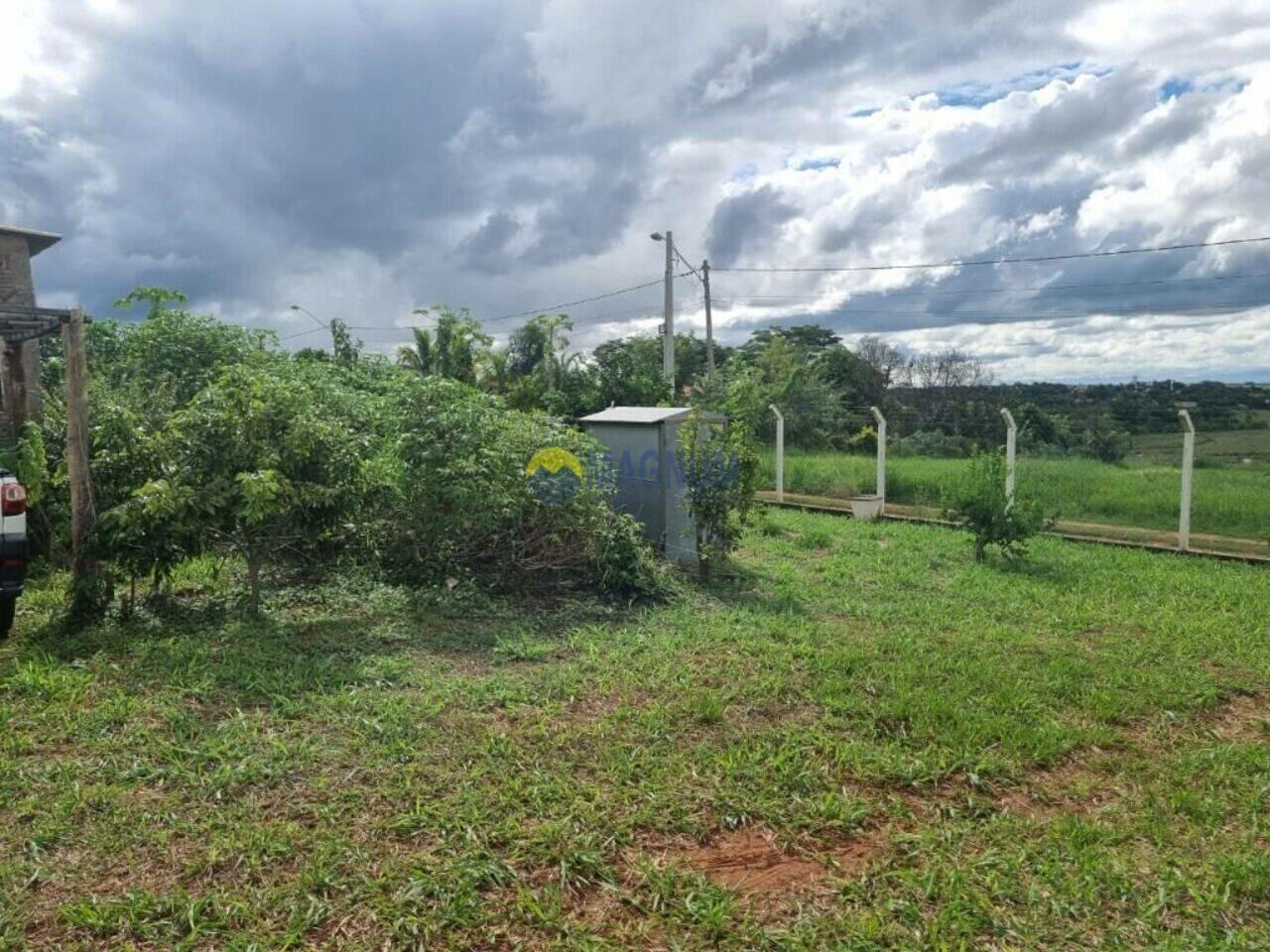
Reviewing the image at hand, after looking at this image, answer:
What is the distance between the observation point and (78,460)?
5.07 metres

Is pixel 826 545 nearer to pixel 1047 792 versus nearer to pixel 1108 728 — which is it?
pixel 1108 728

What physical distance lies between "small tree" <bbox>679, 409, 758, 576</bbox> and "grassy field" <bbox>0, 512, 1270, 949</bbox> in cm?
156

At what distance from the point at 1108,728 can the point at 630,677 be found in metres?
2.34

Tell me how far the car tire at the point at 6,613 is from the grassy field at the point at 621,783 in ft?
0.31

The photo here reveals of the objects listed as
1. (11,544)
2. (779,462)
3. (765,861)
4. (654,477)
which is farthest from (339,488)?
(779,462)

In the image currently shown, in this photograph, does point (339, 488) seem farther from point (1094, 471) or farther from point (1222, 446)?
point (1222, 446)

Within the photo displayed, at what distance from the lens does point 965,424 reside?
507 inches

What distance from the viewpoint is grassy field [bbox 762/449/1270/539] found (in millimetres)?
9500

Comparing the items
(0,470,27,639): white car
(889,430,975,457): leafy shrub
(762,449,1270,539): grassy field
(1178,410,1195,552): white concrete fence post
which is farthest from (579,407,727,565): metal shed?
(889,430,975,457): leafy shrub

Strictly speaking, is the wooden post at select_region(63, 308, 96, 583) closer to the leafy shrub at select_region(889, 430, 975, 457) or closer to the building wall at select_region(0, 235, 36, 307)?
the building wall at select_region(0, 235, 36, 307)

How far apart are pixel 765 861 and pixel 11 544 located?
4471 millimetres

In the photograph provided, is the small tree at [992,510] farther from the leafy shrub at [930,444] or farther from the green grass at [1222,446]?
the leafy shrub at [930,444]

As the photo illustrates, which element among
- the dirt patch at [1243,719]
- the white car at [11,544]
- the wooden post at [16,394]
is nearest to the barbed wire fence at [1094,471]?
the dirt patch at [1243,719]

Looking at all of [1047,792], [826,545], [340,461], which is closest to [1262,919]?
[1047,792]
